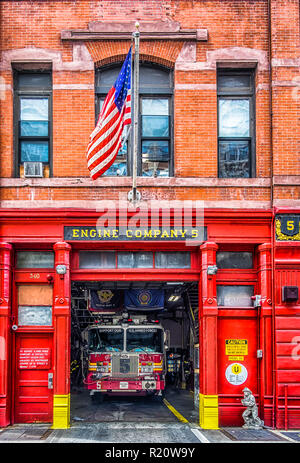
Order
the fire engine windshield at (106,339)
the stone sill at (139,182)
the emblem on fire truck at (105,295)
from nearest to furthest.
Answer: the stone sill at (139,182) → the fire engine windshield at (106,339) → the emblem on fire truck at (105,295)

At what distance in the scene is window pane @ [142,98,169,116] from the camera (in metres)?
15.0

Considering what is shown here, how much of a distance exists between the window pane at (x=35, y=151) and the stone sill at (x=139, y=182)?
70 cm

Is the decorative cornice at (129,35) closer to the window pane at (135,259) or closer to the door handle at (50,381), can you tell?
the window pane at (135,259)

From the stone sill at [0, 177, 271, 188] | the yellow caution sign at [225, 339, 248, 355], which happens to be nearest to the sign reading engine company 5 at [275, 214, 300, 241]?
the stone sill at [0, 177, 271, 188]

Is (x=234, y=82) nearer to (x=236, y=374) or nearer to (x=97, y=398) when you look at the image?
(x=236, y=374)

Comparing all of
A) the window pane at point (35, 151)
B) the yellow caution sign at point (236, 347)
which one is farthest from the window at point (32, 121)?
the yellow caution sign at point (236, 347)

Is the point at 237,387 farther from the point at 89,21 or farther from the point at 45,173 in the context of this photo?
the point at 89,21

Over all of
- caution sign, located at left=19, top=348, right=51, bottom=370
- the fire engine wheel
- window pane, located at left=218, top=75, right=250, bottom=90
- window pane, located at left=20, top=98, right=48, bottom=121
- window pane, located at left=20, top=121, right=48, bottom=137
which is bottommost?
the fire engine wheel

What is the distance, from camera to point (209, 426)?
1367cm

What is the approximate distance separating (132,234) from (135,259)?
0.66m

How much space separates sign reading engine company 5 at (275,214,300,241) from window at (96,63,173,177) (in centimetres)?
282

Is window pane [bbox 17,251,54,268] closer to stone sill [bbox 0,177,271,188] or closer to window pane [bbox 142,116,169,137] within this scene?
stone sill [bbox 0,177,271,188]

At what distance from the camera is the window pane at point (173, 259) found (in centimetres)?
1455

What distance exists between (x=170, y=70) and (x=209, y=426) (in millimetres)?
8330
